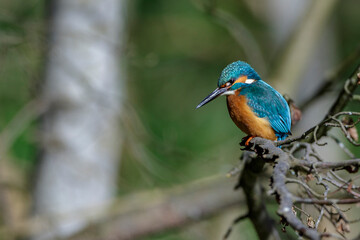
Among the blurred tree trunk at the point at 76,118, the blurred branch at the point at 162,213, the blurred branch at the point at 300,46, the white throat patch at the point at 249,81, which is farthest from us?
the blurred tree trunk at the point at 76,118

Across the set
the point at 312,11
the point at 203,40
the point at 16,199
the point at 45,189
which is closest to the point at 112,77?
the point at 45,189

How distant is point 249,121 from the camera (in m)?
1.93

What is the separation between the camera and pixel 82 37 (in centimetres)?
461

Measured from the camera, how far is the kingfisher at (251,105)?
194cm

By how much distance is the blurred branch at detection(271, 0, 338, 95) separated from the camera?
429cm

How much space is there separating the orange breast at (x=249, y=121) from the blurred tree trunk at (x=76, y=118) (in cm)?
290

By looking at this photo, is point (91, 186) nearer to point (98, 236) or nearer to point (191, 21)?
point (98, 236)

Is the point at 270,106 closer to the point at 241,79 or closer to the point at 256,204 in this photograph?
the point at 241,79

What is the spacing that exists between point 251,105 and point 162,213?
2770mm

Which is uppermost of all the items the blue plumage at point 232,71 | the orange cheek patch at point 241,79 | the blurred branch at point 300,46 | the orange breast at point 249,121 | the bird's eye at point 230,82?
the blurred branch at point 300,46

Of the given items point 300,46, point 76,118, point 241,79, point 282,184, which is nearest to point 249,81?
point 241,79

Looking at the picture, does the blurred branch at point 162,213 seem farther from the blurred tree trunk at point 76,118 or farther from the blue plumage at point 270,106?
the blue plumage at point 270,106

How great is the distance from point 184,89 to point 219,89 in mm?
6151

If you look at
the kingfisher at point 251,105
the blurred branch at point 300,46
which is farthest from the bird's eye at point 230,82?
the blurred branch at point 300,46
